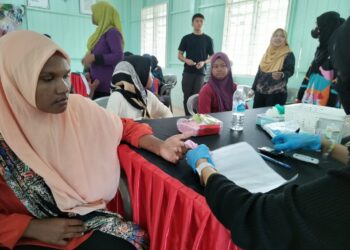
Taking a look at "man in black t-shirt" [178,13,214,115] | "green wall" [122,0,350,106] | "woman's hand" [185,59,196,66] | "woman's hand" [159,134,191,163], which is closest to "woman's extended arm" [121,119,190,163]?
"woman's hand" [159,134,191,163]

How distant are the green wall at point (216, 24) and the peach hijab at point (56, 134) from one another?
3.09 metres

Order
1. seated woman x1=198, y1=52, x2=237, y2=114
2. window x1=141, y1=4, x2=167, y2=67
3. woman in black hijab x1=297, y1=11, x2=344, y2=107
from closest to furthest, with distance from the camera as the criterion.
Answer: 1. seated woman x1=198, y1=52, x2=237, y2=114
2. woman in black hijab x1=297, y1=11, x2=344, y2=107
3. window x1=141, y1=4, x2=167, y2=67

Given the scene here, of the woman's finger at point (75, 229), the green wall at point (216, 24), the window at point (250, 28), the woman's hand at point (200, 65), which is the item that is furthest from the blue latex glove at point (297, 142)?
the window at point (250, 28)

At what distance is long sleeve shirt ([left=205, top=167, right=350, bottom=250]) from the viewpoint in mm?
438

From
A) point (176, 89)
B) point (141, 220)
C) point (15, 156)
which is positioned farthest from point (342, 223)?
point (176, 89)

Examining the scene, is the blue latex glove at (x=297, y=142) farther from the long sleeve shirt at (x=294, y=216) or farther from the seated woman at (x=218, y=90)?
the seated woman at (x=218, y=90)

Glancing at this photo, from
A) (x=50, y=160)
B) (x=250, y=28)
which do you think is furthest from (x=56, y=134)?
(x=250, y=28)

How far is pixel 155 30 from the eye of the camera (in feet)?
19.9

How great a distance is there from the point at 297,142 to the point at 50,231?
0.98 metres

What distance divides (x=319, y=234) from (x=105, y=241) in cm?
68

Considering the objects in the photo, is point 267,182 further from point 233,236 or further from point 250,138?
point 250,138

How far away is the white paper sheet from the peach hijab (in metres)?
0.43

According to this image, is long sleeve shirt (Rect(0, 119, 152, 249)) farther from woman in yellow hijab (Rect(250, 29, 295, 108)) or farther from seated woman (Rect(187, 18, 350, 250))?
woman in yellow hijab (Rect(250, 29, 295, 108))

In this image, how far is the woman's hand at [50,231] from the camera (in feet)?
2.61
